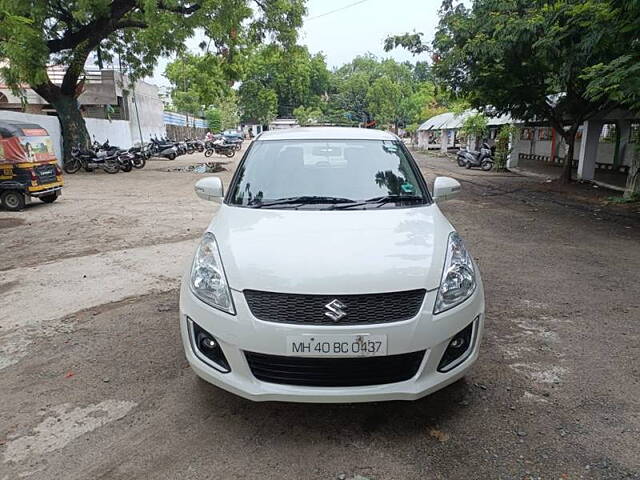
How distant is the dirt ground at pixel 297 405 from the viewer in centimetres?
238

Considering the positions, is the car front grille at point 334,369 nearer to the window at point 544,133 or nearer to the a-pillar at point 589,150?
the a-pillar at point 589,150

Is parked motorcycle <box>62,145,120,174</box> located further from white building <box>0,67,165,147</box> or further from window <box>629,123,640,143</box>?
window <box>629,123,640,143</box>

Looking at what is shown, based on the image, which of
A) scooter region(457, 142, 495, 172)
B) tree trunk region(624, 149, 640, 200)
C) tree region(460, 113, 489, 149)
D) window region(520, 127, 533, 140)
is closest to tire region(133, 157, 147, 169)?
scooter region(457, 142, 495, 172)

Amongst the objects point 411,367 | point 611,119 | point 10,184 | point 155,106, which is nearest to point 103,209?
point 10,184

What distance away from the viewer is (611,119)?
15438mm

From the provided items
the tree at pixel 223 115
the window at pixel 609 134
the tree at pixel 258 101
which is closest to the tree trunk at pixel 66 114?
the window at pixel 609 134

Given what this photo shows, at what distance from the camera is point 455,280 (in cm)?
263

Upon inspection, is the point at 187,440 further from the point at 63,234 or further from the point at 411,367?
the point at 63,234

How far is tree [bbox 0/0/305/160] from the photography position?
13.3 m

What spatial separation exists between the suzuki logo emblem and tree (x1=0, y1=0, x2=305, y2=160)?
11.9 meters

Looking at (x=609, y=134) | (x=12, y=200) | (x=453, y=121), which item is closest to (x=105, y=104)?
(x=12, y=200)

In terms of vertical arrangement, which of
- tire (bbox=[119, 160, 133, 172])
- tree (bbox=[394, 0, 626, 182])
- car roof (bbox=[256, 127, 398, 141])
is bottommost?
tire (bbox=[119, 160, 133, 172])

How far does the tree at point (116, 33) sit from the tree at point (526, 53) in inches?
212

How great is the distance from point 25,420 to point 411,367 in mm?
2211
